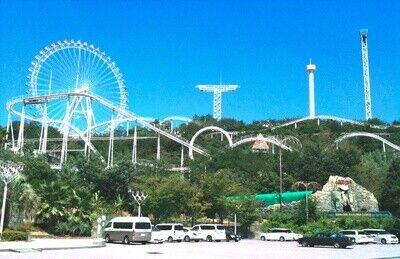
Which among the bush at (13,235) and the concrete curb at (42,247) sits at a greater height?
the bush at (13,235)

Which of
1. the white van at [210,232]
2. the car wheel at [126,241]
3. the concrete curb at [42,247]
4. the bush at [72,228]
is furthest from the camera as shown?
the white van at [210,232]

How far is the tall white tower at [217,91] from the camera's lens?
5481 inches

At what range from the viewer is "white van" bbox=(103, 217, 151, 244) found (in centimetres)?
3544

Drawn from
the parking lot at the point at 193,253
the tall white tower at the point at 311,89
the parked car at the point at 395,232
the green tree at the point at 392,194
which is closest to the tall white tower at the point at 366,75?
the tall white tower at the point at 311,89

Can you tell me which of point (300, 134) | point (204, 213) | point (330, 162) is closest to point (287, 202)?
point (204, 213)

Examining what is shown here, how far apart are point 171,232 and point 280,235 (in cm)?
1210

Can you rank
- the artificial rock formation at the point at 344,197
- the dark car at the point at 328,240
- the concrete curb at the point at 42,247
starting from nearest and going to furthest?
1. the concrete curb at the point at 42,247
2. the dark car at the point at 328,240
3. the artificial rock formation at the point at 344,197

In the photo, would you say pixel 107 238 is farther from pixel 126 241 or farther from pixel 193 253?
pixel 193 253

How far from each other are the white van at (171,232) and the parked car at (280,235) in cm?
1044

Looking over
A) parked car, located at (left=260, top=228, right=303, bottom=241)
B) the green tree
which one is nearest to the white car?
parked car, located at (left=260, top=228, right=303, bottom=241)

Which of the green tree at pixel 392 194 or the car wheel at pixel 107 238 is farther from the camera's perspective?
the green tree at pixel 392 194

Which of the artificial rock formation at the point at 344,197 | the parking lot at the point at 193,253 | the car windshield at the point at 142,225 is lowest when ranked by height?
the parking lot at the point at 193,253

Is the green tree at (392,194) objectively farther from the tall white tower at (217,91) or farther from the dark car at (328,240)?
the tall white tower at (217,91)

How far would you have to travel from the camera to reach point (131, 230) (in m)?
35.4
